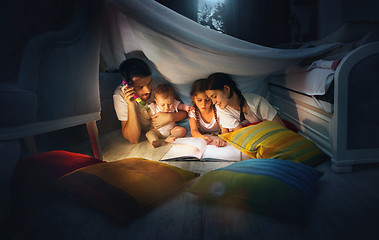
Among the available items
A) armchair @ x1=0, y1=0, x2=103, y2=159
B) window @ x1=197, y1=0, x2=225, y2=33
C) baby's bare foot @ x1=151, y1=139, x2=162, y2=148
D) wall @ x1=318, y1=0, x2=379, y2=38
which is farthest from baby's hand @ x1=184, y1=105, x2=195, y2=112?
window @ x1=197, y1=0, x2=225, y2=33

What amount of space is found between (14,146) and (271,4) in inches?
171

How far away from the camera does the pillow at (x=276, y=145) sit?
3.63 feet

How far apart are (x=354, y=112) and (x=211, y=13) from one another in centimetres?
350

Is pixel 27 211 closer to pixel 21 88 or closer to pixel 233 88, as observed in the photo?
pixel 21 88

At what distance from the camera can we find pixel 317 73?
3.81 feet

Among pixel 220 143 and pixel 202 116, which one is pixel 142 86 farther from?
pixel 220 143

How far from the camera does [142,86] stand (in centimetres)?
157

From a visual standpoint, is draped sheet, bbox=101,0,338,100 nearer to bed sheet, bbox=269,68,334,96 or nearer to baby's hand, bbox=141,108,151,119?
bed sheet, bbox=269,68,334,96

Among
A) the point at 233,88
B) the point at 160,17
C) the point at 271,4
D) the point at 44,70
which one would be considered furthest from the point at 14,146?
the point at 271,4

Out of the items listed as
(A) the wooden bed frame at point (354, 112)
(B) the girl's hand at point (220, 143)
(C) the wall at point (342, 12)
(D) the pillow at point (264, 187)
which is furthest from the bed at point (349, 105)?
(C) the wall at point (342, 12)

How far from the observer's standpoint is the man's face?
5.02ft

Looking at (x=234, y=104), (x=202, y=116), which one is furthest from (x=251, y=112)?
(x=202, y=116)

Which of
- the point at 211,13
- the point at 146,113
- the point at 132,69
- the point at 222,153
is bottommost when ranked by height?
the point at 222,153

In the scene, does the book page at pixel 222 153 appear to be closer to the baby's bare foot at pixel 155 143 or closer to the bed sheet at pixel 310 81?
the baby's bare foot at pixel 155 143
